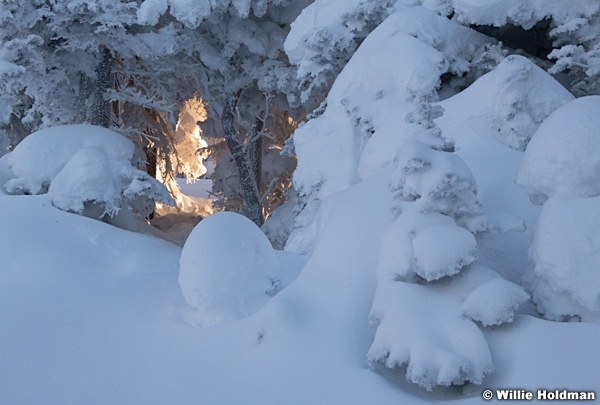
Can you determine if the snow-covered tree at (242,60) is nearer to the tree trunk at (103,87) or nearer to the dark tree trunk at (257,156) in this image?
the dark tree trunk at (257,156)

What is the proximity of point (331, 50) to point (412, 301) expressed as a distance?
166 inches

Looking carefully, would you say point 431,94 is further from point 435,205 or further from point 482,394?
point 482,394

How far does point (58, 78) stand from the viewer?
8445 mm

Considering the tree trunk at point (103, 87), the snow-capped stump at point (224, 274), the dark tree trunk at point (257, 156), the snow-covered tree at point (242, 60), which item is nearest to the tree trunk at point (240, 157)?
the snow-covered tree at point (242, 60)

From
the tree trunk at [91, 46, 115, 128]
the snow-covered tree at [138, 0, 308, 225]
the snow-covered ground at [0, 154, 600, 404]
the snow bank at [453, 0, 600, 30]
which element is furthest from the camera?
the snow-covered tree at [138, 0, 308, 225]

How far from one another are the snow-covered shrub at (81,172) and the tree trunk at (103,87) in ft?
4.29

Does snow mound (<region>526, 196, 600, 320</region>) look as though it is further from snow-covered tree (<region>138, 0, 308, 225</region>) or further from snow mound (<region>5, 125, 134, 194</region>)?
snow-covered tree (<region>138, 0, 308, 225</region>)

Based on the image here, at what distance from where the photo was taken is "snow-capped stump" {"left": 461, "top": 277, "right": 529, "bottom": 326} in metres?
3.65

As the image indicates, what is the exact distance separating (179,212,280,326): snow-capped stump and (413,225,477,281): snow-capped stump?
4.91 ft

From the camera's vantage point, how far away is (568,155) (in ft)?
12.8

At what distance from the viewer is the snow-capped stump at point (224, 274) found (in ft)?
15.4

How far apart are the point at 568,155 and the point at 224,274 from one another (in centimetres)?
263

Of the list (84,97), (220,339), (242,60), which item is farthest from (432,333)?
(84,97)

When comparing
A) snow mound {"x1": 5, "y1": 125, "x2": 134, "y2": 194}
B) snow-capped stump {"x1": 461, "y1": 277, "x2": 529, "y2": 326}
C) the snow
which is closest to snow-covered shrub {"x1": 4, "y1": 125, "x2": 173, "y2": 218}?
snow mound {"x1": 5, "y1": 125, "x2": 134, "y2": 194}
